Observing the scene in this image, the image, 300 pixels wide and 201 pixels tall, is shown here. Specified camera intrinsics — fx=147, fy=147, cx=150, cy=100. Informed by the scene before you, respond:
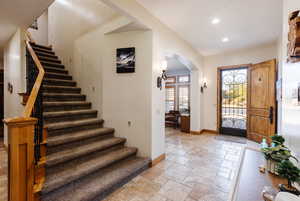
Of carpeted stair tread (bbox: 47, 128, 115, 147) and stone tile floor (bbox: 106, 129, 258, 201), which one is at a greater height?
carpeted stair tread (bbox: 47, 128, 115, 147)

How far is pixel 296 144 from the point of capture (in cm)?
113

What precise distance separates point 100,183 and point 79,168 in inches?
16.3

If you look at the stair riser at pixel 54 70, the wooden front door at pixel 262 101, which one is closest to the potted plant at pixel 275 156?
the wooden front door at pixel 262 101

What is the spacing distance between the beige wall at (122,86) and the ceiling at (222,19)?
654 mm

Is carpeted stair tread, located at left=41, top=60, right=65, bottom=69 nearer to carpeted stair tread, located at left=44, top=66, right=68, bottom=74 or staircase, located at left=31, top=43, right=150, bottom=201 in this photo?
carpeted stair tread, located at left=44, top=66, right=68, bottom=74

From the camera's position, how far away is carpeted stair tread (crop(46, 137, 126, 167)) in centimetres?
217

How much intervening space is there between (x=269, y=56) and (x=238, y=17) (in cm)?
245

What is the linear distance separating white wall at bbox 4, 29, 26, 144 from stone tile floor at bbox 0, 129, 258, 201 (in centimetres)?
119

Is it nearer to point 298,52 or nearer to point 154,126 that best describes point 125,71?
point 154,126

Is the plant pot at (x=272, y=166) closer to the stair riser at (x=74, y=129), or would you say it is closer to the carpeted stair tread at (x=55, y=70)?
the stair riser at (x=74, y=129)

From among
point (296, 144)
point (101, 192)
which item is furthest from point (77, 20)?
point (296, 144)

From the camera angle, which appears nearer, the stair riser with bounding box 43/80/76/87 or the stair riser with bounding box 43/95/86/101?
the stair riser with bounding box 43/95/86/101

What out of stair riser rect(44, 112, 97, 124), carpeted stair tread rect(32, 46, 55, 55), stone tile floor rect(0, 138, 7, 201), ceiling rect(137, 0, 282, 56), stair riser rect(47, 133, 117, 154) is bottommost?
stone tile floor rect(0, 138, 7, 201)

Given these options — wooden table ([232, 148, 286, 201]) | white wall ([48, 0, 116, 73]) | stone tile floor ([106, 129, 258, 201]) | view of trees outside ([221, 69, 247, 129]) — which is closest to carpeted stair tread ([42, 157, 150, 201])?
stone tile floor ([106, 129, 258, 201])
